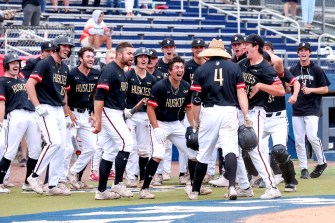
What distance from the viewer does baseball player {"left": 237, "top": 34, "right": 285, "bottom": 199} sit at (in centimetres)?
1238

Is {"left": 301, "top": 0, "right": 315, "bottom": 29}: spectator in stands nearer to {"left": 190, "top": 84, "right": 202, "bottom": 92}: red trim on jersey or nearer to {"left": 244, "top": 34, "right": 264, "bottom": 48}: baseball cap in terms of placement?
{"left": 244, "top": 34, "right": 264, "bottom": 48}: baseball cap

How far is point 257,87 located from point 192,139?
3.52 feet

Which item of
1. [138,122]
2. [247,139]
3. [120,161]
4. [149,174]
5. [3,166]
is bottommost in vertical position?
[3,166]

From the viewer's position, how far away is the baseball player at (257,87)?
12.4 m

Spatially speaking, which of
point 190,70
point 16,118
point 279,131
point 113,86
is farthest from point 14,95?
point 279,131

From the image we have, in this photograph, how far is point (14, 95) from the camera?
14.1m

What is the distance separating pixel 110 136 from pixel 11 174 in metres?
4.69

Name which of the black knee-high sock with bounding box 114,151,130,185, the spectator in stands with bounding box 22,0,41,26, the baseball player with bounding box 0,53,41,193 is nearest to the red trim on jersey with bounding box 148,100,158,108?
the black knee-high sock with bounding box 114,151,130,185

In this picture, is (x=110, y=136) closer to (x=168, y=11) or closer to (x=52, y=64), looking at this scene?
(x=52, y=64)

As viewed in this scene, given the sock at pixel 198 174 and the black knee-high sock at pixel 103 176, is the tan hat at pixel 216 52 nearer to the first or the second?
the sock at pixel 198 174

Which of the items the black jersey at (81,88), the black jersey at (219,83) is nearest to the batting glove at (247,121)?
the black jersey at (219,83)

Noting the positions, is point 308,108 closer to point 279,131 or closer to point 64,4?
point 279,131

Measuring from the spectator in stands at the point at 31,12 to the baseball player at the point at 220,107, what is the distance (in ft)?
32.6

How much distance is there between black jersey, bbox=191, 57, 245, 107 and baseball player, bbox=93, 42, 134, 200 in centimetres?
118
